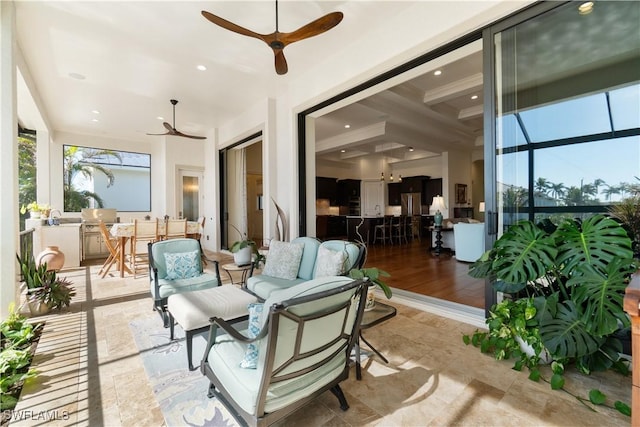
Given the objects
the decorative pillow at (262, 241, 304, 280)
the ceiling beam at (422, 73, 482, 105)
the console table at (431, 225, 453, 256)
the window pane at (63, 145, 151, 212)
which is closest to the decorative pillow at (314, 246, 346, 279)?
the decorative pillow at (262, 241, 304, 280)

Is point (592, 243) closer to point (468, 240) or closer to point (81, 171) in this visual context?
point (468, 240)

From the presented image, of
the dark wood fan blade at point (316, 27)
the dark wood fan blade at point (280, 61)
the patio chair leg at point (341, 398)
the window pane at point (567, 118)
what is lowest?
the patio chair leg at point (341, 398)

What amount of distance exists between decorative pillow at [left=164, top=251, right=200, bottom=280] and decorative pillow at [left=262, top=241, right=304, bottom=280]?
87 cm

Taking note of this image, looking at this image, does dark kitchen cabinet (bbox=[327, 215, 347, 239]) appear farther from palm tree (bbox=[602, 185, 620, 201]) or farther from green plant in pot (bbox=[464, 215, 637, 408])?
green plant in pot (bbox=[464, 215, 637, 408])

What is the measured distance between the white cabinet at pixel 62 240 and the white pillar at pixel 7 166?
3.24 metres

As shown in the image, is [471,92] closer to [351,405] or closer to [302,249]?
[302,249]

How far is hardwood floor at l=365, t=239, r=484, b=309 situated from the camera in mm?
3736

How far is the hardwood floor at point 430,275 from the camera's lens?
147 inches

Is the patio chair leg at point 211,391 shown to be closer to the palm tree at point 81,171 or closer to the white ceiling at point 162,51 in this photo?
the white ceiling at point 162,51

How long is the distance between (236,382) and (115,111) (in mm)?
6824

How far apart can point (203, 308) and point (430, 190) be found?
33.5 ft

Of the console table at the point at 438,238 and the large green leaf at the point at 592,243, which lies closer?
the large green leaf at the point at 592,243

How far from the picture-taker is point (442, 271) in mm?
5047

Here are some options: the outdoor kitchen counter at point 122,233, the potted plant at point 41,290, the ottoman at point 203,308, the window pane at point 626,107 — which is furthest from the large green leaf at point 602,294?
the outdoor kitchen counter at point 122,233
